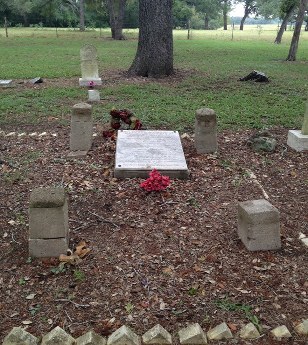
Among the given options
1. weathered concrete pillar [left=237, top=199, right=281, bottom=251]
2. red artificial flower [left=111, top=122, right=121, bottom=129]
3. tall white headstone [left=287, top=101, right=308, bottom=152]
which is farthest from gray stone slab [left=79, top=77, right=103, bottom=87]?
weathered concrete pillar [left=237, top=199, right=281, bottom=251]

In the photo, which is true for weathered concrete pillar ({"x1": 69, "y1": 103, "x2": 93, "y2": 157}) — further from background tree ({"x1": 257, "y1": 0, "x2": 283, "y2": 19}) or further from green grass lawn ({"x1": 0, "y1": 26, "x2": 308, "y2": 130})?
background tree ({"x1": 257, "y1": 0, "x2": 283, "y2": 19})

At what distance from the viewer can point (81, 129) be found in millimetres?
5652

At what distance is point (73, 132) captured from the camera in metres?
5.69

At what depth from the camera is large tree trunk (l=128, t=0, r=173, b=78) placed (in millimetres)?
11016

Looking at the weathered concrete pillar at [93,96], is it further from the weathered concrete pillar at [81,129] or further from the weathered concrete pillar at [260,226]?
the weathered concrete pillar at [260,226]

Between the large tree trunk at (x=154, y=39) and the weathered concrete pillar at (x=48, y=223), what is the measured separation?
870 cm

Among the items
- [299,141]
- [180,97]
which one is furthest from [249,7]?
[299,141]

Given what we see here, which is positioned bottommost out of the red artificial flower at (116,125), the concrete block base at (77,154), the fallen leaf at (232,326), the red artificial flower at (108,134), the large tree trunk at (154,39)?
the fallen leaf at (232,326)

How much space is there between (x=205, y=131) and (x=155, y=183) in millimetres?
1442

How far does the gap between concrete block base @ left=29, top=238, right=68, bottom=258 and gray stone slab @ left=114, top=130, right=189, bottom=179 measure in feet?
5.45

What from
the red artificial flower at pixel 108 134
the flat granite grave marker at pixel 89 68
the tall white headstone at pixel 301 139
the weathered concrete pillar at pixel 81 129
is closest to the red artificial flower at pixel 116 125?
the red artificial flower at pixel 108 134

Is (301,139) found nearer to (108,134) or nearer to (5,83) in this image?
(108,134)

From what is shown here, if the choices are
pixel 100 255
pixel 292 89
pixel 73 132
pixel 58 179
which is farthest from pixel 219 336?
pixel 292 89

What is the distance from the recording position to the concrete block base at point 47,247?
3.35 m
